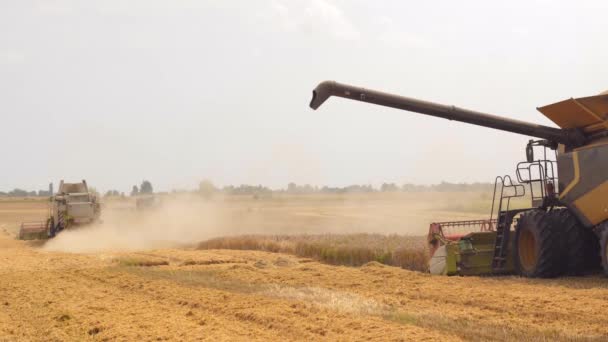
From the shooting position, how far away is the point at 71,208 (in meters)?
30.3

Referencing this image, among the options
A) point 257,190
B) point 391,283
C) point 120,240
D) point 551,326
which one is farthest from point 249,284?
point 257,190

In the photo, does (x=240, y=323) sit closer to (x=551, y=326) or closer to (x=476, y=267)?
(x=551, y=326)

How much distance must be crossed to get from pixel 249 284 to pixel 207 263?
17.2ft

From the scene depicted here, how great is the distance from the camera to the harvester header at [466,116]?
12.4 meters

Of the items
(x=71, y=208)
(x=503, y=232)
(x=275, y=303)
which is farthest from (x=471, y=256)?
(x=71, y=208)

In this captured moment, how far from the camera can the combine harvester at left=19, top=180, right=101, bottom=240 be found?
30.2 m

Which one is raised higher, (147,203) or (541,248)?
(147,203)

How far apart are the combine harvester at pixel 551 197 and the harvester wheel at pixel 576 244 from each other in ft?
0.06

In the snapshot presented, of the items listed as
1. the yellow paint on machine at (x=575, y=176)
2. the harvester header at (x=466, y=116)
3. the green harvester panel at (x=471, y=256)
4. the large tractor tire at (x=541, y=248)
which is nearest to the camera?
the yellow paint on machine at (x=575, y=176)

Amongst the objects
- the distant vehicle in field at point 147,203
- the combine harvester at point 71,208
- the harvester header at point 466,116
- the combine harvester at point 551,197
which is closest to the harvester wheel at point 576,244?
the combine harvester at point 551,197

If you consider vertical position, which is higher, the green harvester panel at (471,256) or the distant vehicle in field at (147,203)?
the distant vehicle in field at (147,203)

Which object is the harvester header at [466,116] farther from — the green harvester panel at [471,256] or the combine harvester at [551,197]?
the green harvester panel at [471,256]

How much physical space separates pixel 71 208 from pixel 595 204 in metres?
24.6

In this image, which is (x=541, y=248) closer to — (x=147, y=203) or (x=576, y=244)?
(x=576, y=244)
